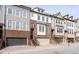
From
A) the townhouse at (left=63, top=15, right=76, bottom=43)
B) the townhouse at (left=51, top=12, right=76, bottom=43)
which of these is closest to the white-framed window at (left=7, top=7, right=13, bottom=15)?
the townhouse at (left=51, top=12, right=76, bottom=43)

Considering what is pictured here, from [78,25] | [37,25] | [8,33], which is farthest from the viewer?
[78,25]

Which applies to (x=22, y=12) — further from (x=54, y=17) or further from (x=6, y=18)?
(x=54, y=17)

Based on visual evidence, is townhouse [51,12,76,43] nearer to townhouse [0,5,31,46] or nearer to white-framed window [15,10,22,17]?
townhouse [0,5,31,46]

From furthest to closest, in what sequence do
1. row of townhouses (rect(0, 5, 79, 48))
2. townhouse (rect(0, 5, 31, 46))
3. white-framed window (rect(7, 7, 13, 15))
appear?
white-framed window (rect(7, 7, 13, 15))
row of townhouses (rect(0, 5, 79, 48))
townhouse (rect(0, 5, 31, 46))

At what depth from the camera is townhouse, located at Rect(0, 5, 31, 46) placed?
1501cm

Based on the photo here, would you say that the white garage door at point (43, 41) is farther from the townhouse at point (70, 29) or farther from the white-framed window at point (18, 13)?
the white-framed window at point (18, 13)

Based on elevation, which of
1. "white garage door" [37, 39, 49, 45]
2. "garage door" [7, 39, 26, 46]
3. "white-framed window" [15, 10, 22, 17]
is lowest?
"white garage door" [37, 39, 49, 45]

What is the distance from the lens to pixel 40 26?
1830 cm

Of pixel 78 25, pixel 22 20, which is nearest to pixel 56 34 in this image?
pixel 78 25

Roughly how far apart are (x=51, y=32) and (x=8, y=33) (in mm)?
5479

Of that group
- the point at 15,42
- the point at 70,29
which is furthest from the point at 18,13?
the point at 70,29

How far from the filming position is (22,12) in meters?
16.5

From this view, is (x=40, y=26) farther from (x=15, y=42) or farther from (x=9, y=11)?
(x=15, y=42)

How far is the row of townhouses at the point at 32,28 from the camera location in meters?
15.2
